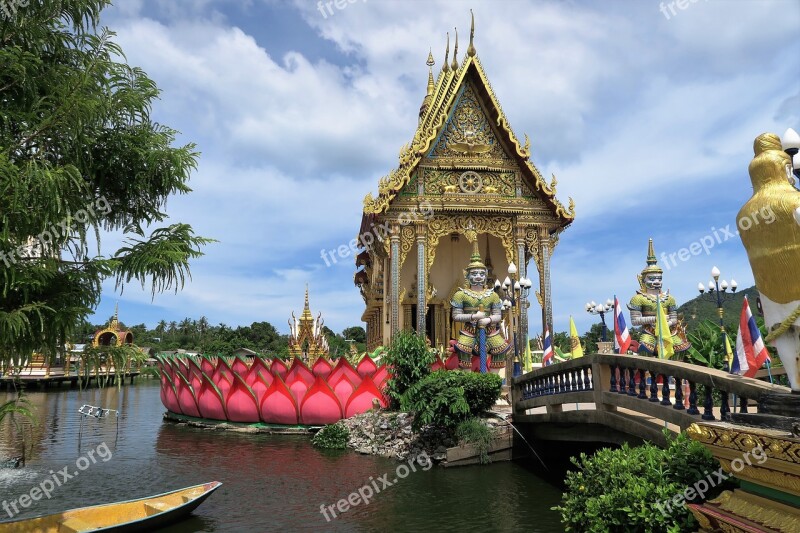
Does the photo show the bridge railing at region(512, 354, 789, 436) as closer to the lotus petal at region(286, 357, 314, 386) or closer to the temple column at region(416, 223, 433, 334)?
the lotus petal at region(286, 357, 314, 386)

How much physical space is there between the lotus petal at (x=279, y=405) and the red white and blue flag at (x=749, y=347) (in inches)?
419

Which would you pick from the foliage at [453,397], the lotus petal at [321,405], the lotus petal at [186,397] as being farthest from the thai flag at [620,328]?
the lotus petal at [186,397]

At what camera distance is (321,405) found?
14562mm

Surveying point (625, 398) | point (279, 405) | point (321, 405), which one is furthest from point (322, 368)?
point (625, 398)

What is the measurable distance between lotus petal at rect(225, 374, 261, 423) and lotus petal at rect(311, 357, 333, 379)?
2047 mm

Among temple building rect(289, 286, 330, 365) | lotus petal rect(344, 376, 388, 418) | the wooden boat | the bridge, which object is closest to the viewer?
the bridge

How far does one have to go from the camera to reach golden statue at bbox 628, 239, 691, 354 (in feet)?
43.9

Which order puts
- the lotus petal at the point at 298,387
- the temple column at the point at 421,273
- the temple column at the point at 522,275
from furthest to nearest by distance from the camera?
the temple column at the point at 522,275, the temple column at the point at 421,273, the lotus petal at the point at 298,387

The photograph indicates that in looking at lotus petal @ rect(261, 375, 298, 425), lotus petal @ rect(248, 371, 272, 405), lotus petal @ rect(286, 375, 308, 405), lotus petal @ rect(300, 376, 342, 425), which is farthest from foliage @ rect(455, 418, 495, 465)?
lotus petal @ rect(248, 371, 272, 405)

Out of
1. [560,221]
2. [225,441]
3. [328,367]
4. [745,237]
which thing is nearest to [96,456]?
[225,441]

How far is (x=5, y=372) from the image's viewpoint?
17.0 ft

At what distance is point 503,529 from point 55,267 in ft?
19.9

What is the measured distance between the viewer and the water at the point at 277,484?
7.80 m

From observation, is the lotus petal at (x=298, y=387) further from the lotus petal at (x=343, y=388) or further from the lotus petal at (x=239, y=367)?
the lotus petal at (x=239, y=367)
